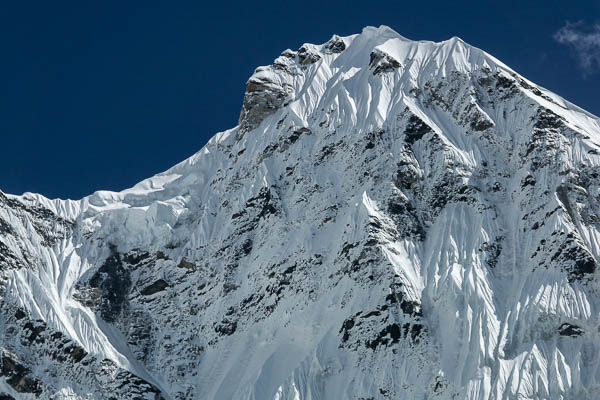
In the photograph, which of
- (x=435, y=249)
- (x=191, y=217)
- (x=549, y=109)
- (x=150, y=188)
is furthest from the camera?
(x=150, y=188)

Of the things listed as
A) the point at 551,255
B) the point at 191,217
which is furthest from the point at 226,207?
the point at 551,255

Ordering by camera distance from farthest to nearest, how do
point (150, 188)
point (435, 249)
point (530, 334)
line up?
point (150, 188) < point (435, 249) < point (530, 334)

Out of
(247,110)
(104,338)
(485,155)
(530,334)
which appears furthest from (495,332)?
(247,110)

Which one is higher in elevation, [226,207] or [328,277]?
[226,207]

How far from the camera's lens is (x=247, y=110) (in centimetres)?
18088

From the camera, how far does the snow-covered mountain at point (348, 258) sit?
446 feet

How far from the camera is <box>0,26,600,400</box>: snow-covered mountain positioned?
5354 inches

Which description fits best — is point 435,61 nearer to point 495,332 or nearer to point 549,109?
point 549,109

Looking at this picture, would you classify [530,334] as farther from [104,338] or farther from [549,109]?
[104,338]

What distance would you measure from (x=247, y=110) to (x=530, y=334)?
192ft

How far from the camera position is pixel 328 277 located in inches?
5773

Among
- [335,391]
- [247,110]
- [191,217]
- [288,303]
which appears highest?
[247,110]

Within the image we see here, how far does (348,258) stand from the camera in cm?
14575

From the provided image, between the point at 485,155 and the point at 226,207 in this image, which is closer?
the point at 485,155
